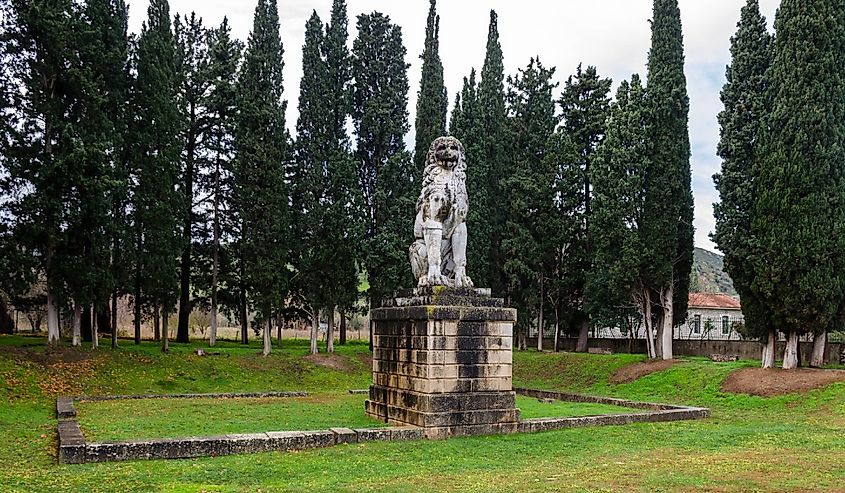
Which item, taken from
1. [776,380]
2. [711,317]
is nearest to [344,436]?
[776,380]

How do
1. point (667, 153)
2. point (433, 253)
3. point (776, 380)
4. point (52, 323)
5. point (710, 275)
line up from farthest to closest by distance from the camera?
1. point (710, 275)
2. point (667, 153)
3. point (52, 323)
4. point (776, 380)
5. point (433, 253)

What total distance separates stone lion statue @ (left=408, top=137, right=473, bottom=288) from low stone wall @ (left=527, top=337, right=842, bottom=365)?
16139mm

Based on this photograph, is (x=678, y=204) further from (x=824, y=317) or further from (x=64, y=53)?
(x=64, y=53)

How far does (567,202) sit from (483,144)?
14.6 ft

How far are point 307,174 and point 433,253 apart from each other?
722 inches

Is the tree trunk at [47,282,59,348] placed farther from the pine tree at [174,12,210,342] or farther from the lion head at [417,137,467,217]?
the lion head at [417,137,467,217]

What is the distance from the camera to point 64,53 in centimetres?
2169

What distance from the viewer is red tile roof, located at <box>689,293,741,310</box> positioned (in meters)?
44.1

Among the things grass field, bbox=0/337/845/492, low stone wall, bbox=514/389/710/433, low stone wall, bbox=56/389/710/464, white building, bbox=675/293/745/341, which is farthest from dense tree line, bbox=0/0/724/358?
low stone wall, bbox=56/389/710/464

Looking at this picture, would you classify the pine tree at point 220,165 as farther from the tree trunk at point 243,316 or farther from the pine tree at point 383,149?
the pine tree at point 383,149

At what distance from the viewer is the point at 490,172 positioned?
33.0m

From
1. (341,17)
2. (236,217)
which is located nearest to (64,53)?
(236,217)

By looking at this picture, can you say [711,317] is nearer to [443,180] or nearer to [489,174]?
[489,174]

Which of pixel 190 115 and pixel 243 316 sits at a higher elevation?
pixel 190 115
